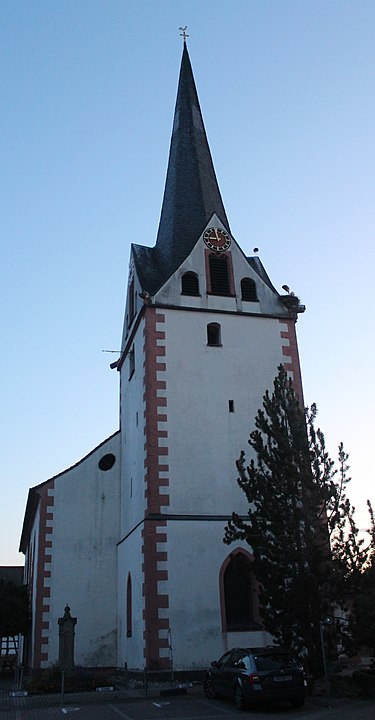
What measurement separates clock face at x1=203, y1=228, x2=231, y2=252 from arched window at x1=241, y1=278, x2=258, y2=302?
1476 millimetres

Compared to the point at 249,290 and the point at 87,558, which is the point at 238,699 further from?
the point at 249,290

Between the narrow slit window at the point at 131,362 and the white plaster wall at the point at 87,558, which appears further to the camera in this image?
the narrow slit window at the point at 131,362

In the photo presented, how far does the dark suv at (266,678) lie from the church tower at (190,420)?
2.71 metres

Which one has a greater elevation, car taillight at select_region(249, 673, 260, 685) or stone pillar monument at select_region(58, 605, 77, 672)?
stone pillar monument at select_region(58, 605, 77, 672)

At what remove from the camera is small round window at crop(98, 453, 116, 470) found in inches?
987

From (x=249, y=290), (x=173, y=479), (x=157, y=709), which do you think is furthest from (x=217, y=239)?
(x=157, y=709)

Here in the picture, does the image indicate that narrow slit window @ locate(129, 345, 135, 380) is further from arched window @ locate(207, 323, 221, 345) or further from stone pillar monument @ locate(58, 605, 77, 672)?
stone pillar monument @ locate(58, 605, 77, 672)

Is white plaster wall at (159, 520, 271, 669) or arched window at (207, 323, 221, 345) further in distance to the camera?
arched window at (207, 323, 221, 345)

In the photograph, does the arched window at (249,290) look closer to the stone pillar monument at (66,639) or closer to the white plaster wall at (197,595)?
the white plaster wall at (197,595)

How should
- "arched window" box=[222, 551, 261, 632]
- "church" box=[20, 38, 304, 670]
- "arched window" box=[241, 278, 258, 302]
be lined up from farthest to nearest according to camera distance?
"arched window" box=[241, 278, 258, 302] → "arched window" box=[222, 551, 261, 632] → "church" box=[20, 38, 304, 670]

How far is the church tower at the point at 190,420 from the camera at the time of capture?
19.2 m

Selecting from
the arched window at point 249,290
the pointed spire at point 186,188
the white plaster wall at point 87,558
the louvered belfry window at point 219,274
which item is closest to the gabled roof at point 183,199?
the pointed spire at point 186,188

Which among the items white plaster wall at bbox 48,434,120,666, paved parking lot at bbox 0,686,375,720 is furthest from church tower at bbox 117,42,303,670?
paved parking lot at bbox 0,686,375,720

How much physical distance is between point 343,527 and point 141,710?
5.63m
